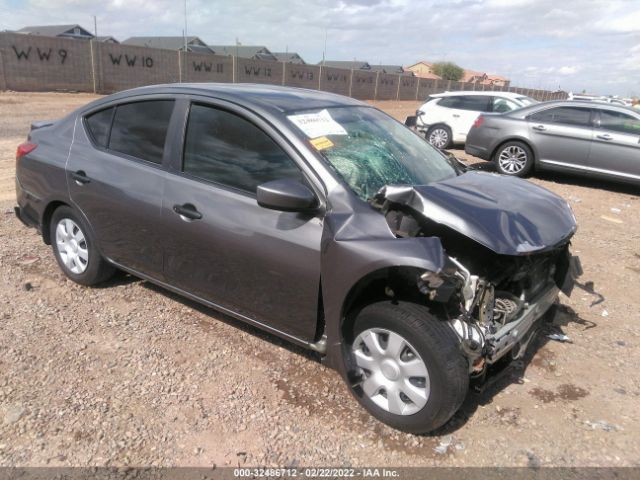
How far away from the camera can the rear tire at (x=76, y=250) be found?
13.2ft

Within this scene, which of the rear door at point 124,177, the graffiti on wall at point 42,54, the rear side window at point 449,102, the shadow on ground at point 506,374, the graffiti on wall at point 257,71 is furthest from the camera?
the graffiti on wall at point 257,71

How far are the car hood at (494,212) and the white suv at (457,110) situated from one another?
9.62 meters

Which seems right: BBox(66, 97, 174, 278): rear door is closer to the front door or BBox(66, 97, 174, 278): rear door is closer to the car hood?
the front door

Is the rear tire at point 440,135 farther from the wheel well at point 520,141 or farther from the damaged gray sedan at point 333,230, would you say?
the damaged gray sedan at point 333,230

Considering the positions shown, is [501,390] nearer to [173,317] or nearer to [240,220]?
[240,220]

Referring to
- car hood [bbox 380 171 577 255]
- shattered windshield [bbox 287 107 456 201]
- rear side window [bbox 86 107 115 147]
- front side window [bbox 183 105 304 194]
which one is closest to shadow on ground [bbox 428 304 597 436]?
car hood [bbox 380 171 577 255]

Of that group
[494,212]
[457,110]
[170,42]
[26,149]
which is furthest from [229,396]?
[170,42]

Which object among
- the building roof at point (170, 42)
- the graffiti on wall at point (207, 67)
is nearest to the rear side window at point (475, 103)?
the graffiti on wall at point (207, 67)

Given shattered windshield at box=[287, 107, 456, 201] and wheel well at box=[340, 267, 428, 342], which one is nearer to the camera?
wheel well at box=[340, 267, 428, 342]

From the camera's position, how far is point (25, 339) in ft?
11.5

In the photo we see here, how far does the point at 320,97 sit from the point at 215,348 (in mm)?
1939

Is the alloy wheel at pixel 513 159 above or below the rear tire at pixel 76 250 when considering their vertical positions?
above

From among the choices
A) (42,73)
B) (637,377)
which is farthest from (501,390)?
(42,73)

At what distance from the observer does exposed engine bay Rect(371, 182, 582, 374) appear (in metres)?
2.53
